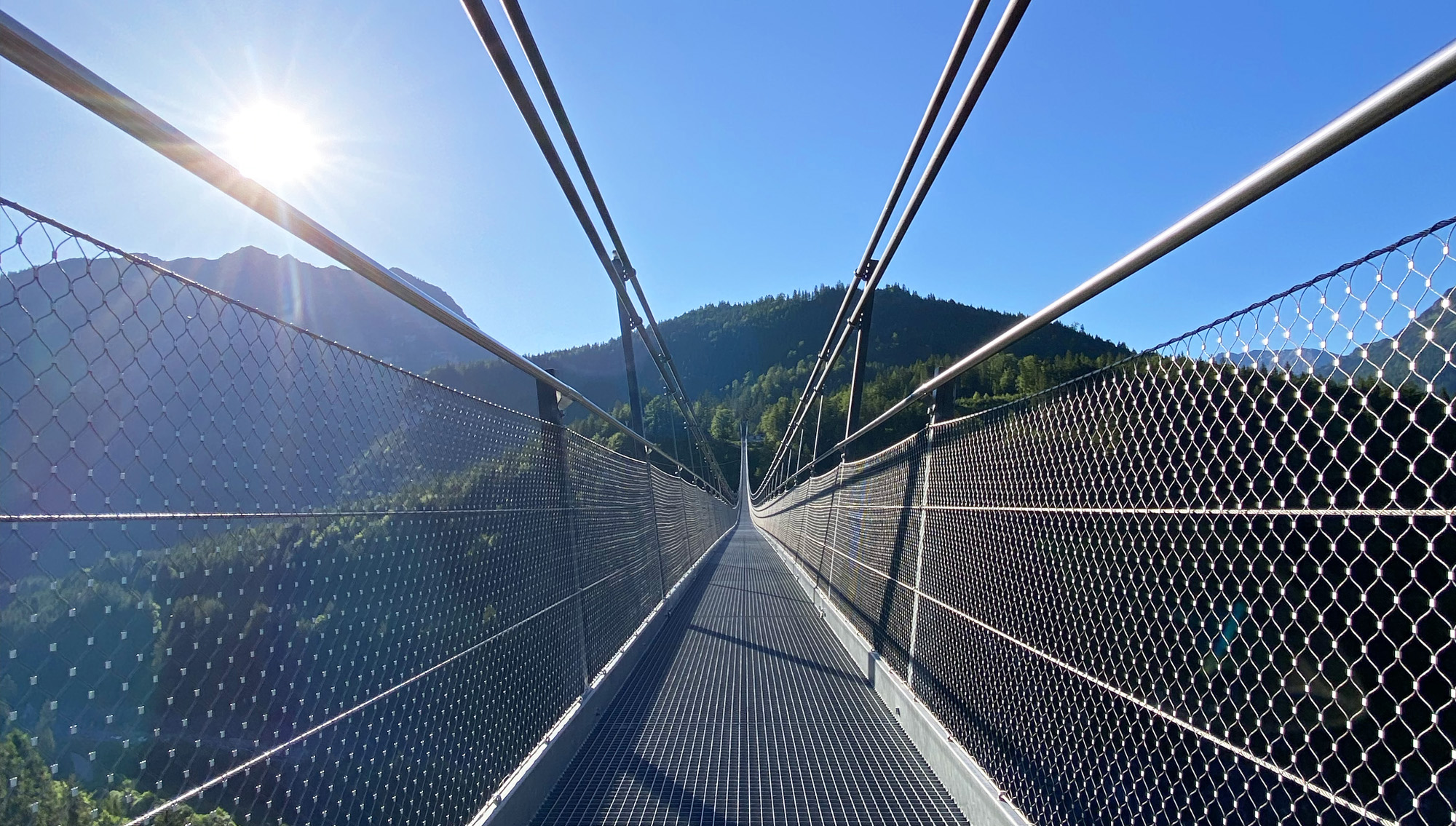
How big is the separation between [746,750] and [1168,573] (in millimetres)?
2043

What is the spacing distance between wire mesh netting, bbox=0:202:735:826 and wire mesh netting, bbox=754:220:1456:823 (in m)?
1.62

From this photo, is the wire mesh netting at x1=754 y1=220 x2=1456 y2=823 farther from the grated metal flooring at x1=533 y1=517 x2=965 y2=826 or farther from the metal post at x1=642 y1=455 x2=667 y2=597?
the metal post at x1=642 y1=455 x2=667 y2=597

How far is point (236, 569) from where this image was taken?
154 cm

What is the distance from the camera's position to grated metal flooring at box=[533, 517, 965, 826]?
2818 millimetres

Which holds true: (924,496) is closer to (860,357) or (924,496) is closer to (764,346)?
(860,357)

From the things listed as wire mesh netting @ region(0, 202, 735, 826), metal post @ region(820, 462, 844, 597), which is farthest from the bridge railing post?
metal post @ region(820, 462, 844, 597)

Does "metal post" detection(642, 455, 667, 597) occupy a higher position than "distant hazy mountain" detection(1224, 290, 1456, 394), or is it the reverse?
"distant hazy mountain" detection(1224, 290, 1456, 394)

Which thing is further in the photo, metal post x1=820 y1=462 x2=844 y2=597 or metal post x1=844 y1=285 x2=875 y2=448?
metal post x1=820 y1=462 x2=844 y2=597

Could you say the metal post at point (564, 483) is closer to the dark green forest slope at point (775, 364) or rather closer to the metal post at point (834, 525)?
the dark green forest slope at point (775, 364)

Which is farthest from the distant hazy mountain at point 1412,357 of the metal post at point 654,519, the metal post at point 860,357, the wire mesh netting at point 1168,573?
→ the metal post at point 654,519

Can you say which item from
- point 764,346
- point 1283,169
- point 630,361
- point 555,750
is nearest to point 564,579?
point 555,750

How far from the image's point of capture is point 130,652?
1.27 metres

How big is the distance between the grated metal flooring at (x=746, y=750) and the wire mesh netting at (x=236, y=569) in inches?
18.9

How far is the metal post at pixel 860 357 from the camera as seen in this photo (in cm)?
562
